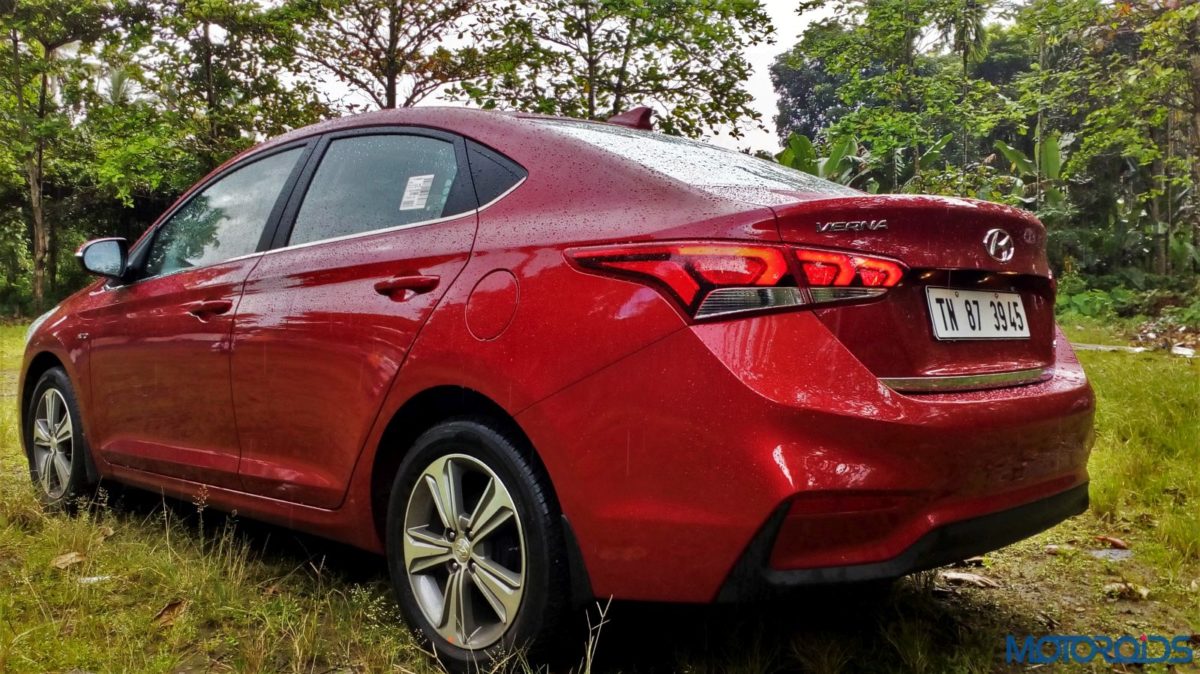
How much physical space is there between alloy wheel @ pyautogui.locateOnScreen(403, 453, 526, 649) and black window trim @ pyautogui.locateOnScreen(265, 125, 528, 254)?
675 millimetres

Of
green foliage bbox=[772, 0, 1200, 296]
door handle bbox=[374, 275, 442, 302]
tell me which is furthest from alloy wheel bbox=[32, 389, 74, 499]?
green foliage bbox=[772, 0, 1200, 296]

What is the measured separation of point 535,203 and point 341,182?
0.97 metres

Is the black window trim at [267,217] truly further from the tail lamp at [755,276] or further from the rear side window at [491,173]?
the tail lamp at [755,276]

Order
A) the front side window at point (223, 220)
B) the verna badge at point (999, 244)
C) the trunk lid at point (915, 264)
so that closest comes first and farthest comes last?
1. the trunk lid at point (915, 264)
2. the verna badge at point (999, 244)
3. the front side window at point (223, 220)

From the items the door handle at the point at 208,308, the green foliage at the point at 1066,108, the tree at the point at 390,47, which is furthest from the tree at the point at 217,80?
the door handle at the point at 208,308

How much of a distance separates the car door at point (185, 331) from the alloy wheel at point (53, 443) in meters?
0.33

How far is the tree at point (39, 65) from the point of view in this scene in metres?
17.8

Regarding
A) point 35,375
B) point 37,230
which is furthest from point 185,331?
point 37,230

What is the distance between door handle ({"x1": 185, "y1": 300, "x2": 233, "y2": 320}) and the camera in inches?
119

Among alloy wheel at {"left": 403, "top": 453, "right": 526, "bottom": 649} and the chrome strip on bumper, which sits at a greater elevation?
the chrome strip on bumper

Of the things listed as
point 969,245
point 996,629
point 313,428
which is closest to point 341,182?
point 313,428

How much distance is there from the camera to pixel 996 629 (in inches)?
101

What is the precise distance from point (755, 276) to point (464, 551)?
39.5 inches

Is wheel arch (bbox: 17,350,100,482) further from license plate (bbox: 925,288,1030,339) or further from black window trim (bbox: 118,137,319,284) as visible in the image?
license plate (bbox: 925,288,1030,339)
